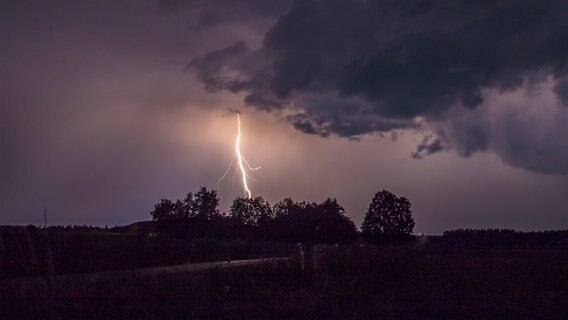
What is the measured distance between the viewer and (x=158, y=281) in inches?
779

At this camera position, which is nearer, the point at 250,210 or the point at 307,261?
the point at 307,261

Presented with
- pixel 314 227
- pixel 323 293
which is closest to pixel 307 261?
pixel 323 293

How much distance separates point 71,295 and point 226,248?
25.2 meters

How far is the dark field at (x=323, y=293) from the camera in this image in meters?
14.8

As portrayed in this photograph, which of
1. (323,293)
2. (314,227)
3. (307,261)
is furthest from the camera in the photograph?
(314,227)

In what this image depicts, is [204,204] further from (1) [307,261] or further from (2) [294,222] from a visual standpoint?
(1) [307,261]

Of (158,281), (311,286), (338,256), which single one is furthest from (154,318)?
(338,256)

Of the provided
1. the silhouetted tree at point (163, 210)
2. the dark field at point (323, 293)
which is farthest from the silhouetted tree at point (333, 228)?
the dark field at point (323, 293)

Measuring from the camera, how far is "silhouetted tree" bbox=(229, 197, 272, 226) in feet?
254

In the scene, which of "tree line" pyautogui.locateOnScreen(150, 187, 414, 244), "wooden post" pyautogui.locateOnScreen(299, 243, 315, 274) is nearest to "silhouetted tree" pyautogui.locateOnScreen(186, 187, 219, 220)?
"tree line" pyautogui.locateOnScreen(150, 187, 414, 244)

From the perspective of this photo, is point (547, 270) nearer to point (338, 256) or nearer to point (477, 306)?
point (338, 256)

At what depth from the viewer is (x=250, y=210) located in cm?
7969

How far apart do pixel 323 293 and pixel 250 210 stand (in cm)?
6189

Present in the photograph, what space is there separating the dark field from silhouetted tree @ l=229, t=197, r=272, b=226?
5161 centimetres
